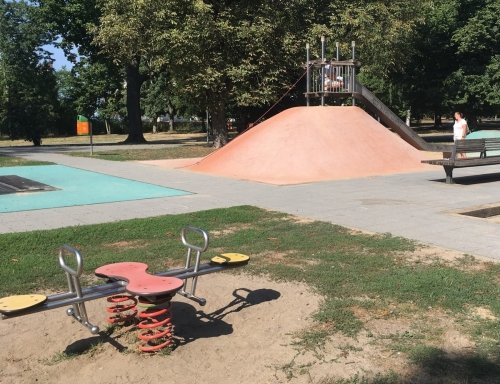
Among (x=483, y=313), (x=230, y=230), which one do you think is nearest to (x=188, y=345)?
(x=483, y=313)

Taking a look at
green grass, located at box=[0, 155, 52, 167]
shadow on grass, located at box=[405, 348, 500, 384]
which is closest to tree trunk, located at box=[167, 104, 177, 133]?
green grass, located at box=[0, 155, 52, 167]

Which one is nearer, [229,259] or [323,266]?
[229,259]

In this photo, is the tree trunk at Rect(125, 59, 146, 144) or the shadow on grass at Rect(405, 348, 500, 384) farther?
the tree trunk at Rect(125, 59, 146, 144)

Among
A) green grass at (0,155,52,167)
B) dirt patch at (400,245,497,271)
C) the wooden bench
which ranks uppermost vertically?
the wooden bench

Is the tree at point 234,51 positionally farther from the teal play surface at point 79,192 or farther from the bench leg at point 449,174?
the bench leg at point 449,174

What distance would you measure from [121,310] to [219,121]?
71.1 ft

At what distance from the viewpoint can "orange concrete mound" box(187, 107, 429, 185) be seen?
50.5 ft

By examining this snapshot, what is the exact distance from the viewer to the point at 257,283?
553 cm

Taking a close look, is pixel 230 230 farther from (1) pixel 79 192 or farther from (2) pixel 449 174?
(2) pixel 449 174

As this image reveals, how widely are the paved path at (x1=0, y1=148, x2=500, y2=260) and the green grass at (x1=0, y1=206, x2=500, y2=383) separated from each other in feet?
2.20

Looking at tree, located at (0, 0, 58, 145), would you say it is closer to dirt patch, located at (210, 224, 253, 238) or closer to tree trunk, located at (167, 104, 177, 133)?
tree trunk, located at (167, 104, 177, 133)

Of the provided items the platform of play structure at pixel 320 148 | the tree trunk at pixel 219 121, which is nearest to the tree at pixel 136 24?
the tree trunk at pixel 219 121

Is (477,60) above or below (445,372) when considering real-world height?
above

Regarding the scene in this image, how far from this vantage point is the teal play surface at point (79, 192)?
10844mm
